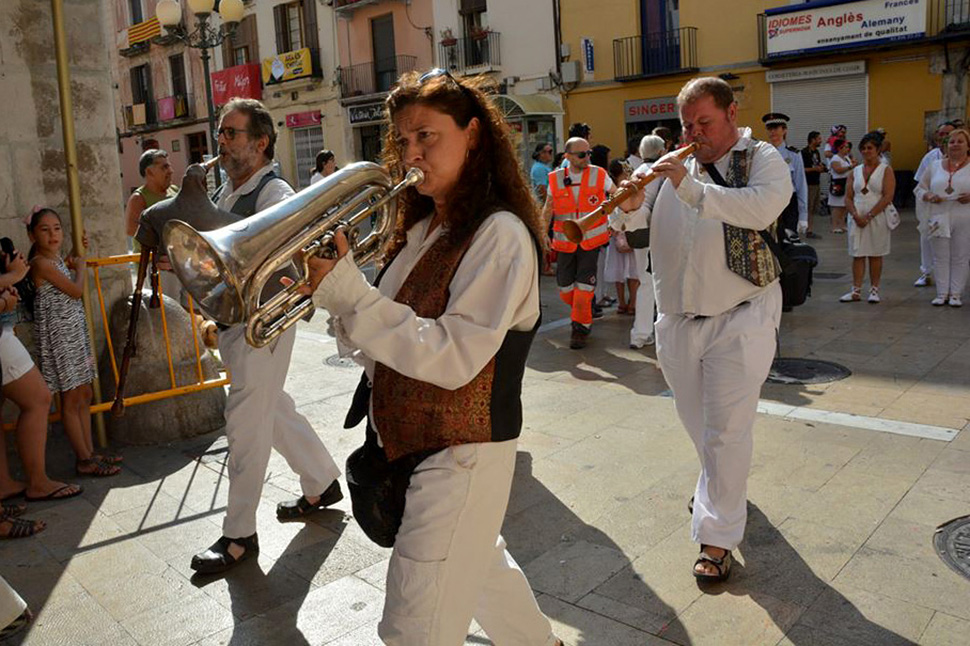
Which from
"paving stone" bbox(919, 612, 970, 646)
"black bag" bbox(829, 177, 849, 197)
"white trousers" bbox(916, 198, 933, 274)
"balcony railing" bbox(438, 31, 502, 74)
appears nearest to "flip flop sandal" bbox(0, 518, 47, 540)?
"paving stone" bbox(919, 612, 970, 646)

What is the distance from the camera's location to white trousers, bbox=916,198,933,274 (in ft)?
29.5

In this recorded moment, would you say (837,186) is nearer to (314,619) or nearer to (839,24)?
(839,24)

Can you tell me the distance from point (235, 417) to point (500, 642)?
5.39 ft

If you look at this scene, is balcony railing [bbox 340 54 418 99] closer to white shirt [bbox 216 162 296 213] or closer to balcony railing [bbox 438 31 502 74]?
balcony railing [bbox 438 31 502 74]

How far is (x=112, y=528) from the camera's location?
13.8 feet

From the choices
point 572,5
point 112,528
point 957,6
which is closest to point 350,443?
point 112,528

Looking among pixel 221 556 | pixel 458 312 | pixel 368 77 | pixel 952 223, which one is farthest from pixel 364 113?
pixel 458 312

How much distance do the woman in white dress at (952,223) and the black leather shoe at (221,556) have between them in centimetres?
742

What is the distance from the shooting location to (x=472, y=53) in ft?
81.6

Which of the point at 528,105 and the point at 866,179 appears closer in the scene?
the point at 866,179

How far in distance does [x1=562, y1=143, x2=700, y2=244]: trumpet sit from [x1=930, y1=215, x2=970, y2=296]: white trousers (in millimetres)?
6169

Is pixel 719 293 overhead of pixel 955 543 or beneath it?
overhead

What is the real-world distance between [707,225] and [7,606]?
3.07m

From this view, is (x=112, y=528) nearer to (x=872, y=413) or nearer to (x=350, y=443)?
(x=350, y=443)
